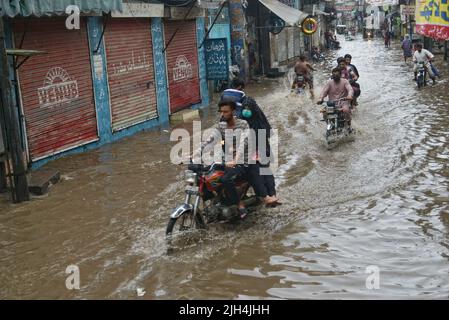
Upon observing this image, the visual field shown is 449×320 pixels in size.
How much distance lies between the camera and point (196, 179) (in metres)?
6.26

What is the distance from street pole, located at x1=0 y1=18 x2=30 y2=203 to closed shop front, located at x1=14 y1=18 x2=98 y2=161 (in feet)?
6.65

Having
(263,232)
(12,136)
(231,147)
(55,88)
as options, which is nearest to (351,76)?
(55,88)

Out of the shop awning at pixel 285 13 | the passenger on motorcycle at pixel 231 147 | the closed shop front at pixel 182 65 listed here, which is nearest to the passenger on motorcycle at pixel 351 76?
the closed shop front at pixel 182 65

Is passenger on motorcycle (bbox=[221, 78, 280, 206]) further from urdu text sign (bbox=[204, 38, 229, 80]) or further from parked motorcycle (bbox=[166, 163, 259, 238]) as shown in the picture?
urdu text sign (bbox=[204, 38, 229, 80])

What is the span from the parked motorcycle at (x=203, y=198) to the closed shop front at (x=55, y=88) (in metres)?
5.09

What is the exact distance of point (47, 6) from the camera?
930 cm

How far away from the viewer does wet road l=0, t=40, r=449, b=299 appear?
17.4ft

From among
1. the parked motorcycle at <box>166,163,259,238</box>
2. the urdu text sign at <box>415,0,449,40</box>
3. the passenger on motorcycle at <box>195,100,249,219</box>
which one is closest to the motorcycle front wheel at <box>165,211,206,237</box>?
the parked motorcycle at <box>166,163,259,238</box>

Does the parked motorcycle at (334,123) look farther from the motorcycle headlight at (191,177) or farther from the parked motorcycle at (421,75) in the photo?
the parked motorcycle at (421,75)

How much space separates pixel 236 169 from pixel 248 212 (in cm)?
90

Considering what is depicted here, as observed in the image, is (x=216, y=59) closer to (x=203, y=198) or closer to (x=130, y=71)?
(x=130, y=71)

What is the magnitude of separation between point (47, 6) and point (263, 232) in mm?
5521

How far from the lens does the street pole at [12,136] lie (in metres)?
8.07

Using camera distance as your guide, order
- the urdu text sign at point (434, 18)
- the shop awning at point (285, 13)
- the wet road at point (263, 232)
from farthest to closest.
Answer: the shop awning at point (285, 13)
the wet road at point (263, 232)
the urdu text sign at point (434, 18)
